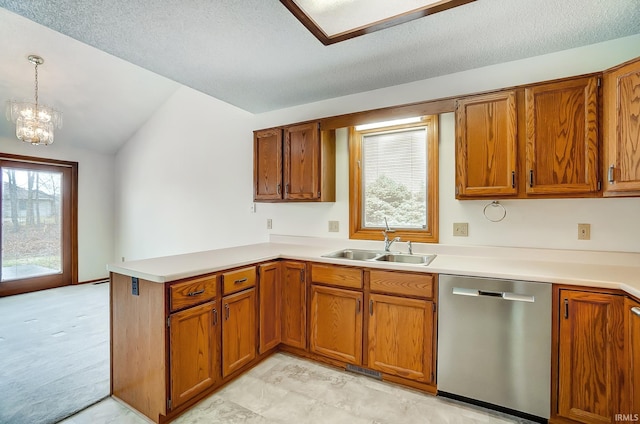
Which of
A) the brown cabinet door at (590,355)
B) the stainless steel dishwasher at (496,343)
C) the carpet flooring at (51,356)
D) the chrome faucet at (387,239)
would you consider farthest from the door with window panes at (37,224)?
the brown cabinet door at (590,355)

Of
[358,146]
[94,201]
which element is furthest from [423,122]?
[94,201]

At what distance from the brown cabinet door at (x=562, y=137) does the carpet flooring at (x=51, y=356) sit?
11.0 ft

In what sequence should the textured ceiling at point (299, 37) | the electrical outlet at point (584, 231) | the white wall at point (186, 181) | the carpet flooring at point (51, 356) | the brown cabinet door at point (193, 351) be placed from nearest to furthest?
the textured ceiling at point (299, 37) < the brown cabinet door at point (193, 351) < the carpet flooring at point (51, 356) < the electrical outlet at point (584, 231) < the white wall at point (186, 181)

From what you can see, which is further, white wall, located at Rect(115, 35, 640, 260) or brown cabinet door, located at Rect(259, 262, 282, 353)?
brown cabinet door, located at Rect(259, 262, 282, 353)

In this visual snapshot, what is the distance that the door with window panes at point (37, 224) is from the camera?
4188 millimetres

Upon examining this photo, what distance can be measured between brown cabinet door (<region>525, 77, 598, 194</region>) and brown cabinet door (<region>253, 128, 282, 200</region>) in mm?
2081

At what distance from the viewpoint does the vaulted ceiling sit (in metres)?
1.66

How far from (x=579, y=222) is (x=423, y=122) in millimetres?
1364

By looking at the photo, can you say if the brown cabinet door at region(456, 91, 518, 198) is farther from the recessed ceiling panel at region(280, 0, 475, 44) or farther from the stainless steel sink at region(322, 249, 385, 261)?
the stainless steel sink at region(322, 249, 385, 261)

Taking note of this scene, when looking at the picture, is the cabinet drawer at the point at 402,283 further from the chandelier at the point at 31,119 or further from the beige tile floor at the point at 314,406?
the chandelier at the point at 31,119

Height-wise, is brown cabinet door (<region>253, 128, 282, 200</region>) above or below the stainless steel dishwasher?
above

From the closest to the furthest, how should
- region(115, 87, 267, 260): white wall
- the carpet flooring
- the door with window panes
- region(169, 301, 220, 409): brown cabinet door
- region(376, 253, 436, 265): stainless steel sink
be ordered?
region(169, 301, 220, 409): brown cabinet door, the carpet flooring, region(376, 253, 436, 265): stainless steel sink, region(115, 87, 267, 260): white wall, the door with window panes

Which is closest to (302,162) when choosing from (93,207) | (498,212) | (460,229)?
(460,229)

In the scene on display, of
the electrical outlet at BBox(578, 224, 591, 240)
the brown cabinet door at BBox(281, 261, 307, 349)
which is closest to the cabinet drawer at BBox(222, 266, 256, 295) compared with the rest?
the brown cabinet door at BBox(281, 261, 307, 349)
